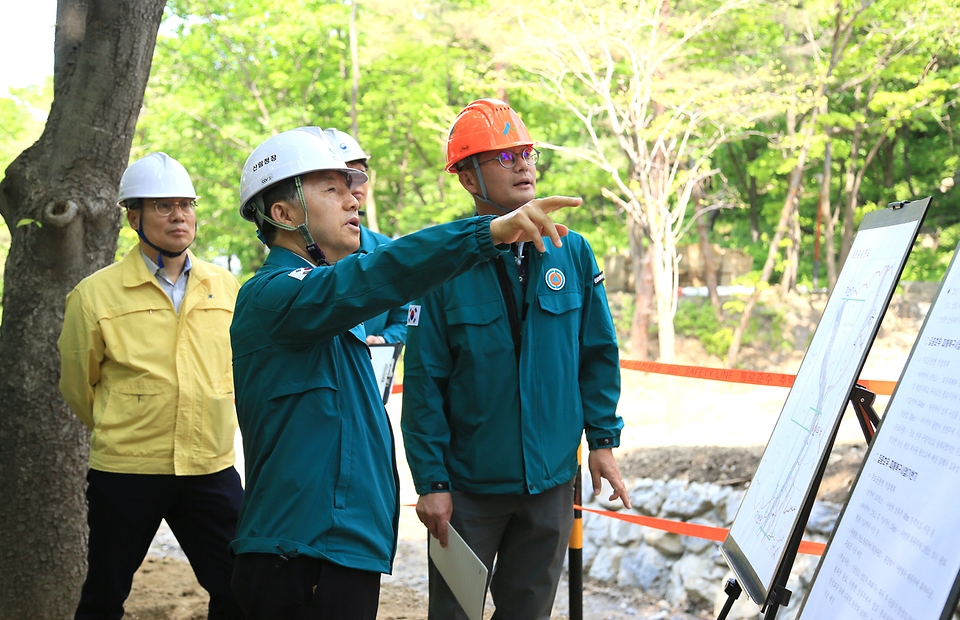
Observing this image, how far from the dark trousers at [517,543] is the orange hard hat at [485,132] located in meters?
1.19

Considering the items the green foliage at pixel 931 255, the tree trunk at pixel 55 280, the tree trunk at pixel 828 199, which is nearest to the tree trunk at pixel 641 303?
the tree trunk at pixel 828 199

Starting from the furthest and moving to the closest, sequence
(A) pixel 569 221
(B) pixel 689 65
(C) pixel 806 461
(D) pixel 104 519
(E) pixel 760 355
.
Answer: (A) pixel 569 221
(E) pixel 760 355
(B) pixel 689 65
(D) pixel 104 519
(C) pixel 806 461

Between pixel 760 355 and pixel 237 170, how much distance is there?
37.7ft

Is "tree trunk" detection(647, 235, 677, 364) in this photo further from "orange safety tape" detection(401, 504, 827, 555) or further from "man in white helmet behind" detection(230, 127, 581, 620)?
"man in white helmet behind" detection(230, 127, 581, 620)

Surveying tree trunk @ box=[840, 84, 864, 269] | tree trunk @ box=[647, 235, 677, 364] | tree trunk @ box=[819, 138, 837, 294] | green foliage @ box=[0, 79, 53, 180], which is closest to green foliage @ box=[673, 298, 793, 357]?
tree trunk @ box=[819, 138, 837, 294]

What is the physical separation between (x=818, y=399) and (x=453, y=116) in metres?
11.9

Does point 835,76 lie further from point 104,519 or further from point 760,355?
point 104,519

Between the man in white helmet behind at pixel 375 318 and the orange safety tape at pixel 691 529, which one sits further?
the man in white helmet behind at pixel 375 318

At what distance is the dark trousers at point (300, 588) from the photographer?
197 centimetres

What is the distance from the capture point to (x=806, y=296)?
15031 millimetres

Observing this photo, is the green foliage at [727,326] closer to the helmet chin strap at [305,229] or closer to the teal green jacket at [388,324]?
the teal green jacket at [388,324]

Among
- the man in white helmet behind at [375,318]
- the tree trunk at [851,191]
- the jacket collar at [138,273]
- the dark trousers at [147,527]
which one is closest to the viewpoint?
the dark trousers at [147,527]

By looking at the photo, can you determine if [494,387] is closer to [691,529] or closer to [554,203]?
[554,203]

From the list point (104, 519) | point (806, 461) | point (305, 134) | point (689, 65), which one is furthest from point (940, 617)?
point (689, 65)
